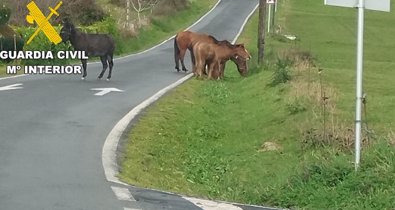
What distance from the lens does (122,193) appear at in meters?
9.48

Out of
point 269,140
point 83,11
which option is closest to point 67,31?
point 269,140

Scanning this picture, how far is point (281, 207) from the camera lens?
10211mm

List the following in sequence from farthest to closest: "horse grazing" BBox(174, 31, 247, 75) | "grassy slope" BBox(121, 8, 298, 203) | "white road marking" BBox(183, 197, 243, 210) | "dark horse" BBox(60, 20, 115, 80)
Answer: "horse grazing" BBox(174, 31, 247, 75) → "dark horse" BBox(60, 20, 115, 80) → "grassy slope" BBox(121, 8, 298, 203) → "white road marking" BBox(183, 197, 243, 210)

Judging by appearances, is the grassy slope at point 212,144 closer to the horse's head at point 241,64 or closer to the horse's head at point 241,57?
→ the horse's head at point 241,57

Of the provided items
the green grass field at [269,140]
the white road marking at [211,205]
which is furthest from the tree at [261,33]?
the white road marking at [211,205]

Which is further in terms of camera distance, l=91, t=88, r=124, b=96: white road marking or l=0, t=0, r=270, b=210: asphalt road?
l=91, t=88, r=124, b=96: white road marking

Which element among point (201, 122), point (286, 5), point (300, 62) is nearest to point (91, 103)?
point (201, 122)

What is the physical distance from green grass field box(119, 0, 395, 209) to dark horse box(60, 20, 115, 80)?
2651mm

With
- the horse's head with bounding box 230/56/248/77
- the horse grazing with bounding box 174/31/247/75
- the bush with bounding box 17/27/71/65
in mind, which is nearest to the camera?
the horse's head with bounding box 230/56/248/77

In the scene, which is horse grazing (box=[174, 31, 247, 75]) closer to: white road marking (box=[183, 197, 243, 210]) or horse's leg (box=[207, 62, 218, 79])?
horse's leg (box=[207, 62, 218, 79])

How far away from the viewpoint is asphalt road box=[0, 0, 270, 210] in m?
9.08

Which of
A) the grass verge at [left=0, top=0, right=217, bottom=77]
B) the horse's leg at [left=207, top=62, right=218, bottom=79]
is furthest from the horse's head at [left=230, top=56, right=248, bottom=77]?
the grass verge at [left=0, top=0, right=217, bottom=77]

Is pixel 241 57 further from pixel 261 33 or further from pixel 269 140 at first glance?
pixel 269 140

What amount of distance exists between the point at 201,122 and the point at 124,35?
28.9 meters
